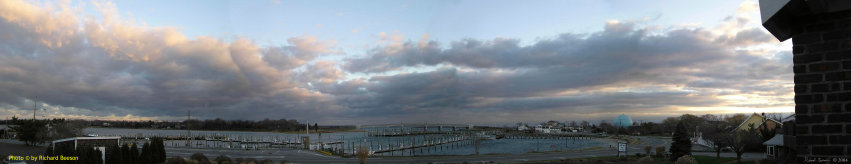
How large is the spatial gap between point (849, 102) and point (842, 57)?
1.62 feet

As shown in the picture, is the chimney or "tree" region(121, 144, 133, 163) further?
"tree" region(121, 144, 133, 163)

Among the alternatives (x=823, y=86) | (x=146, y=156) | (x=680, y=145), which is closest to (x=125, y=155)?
(x=146, y=156)

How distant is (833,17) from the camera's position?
5059 mm

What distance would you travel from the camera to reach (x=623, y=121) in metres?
187

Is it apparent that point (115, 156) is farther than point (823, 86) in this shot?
Yes

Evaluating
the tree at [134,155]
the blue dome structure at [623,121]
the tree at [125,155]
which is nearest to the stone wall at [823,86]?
the tree at [125,155]

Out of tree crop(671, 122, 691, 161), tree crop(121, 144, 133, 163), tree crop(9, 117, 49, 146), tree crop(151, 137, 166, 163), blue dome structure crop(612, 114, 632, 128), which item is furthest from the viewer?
blue dome structure crop(612, 114, 632, 128)

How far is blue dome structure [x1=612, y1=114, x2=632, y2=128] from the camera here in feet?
608

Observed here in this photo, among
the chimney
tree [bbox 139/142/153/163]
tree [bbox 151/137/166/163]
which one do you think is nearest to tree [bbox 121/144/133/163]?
tree [bbox 139/142/153/163]

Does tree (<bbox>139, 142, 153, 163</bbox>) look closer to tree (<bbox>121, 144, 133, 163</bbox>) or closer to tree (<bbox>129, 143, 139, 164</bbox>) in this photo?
tree (<bbox>129, 143, 139, 164</bbox>)

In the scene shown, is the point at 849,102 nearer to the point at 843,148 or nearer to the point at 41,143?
the point at 843,148

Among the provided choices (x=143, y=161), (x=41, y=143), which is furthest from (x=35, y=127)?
(x=143, y=161)

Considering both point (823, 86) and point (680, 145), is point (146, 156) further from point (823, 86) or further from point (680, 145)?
point (680, 145)

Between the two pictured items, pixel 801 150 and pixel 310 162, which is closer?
pixel 801 150
